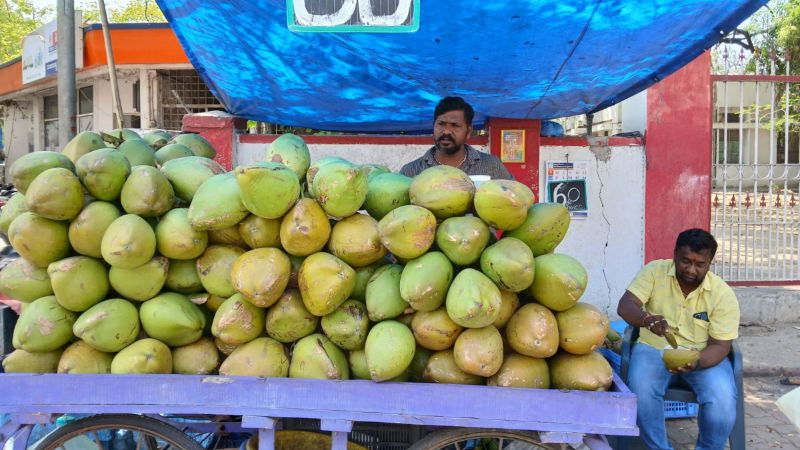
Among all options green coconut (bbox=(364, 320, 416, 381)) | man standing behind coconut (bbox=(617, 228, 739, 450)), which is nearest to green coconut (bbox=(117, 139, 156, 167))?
green coconut (bbox=(364, 320, 416, 381))

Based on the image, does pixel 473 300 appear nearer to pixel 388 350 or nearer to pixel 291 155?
pixel 388 350

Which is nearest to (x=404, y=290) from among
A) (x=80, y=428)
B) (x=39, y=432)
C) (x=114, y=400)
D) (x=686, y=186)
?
(x=114, y=400)

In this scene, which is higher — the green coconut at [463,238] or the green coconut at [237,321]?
the green coconut at [463,238]

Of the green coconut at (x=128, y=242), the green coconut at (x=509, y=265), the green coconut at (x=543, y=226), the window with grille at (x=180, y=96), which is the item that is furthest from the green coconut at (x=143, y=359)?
the window with grille at (x=180, y=96)

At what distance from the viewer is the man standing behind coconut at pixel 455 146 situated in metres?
3.20

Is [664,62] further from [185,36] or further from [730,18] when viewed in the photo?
[185,36]

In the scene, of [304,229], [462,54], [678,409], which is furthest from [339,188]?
[678,409]

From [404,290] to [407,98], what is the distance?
2102mm

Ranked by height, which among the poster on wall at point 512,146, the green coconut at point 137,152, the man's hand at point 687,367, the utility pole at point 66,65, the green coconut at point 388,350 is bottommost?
the man's hand at point 687,367

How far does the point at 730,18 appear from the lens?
2.41m

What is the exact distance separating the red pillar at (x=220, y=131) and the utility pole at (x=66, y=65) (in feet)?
6.15

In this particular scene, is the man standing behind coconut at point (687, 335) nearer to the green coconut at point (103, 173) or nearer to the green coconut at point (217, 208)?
the green coconut at point (217, 208)

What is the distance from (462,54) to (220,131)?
225 cm

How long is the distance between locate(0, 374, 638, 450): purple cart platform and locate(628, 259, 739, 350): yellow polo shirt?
994 mm
